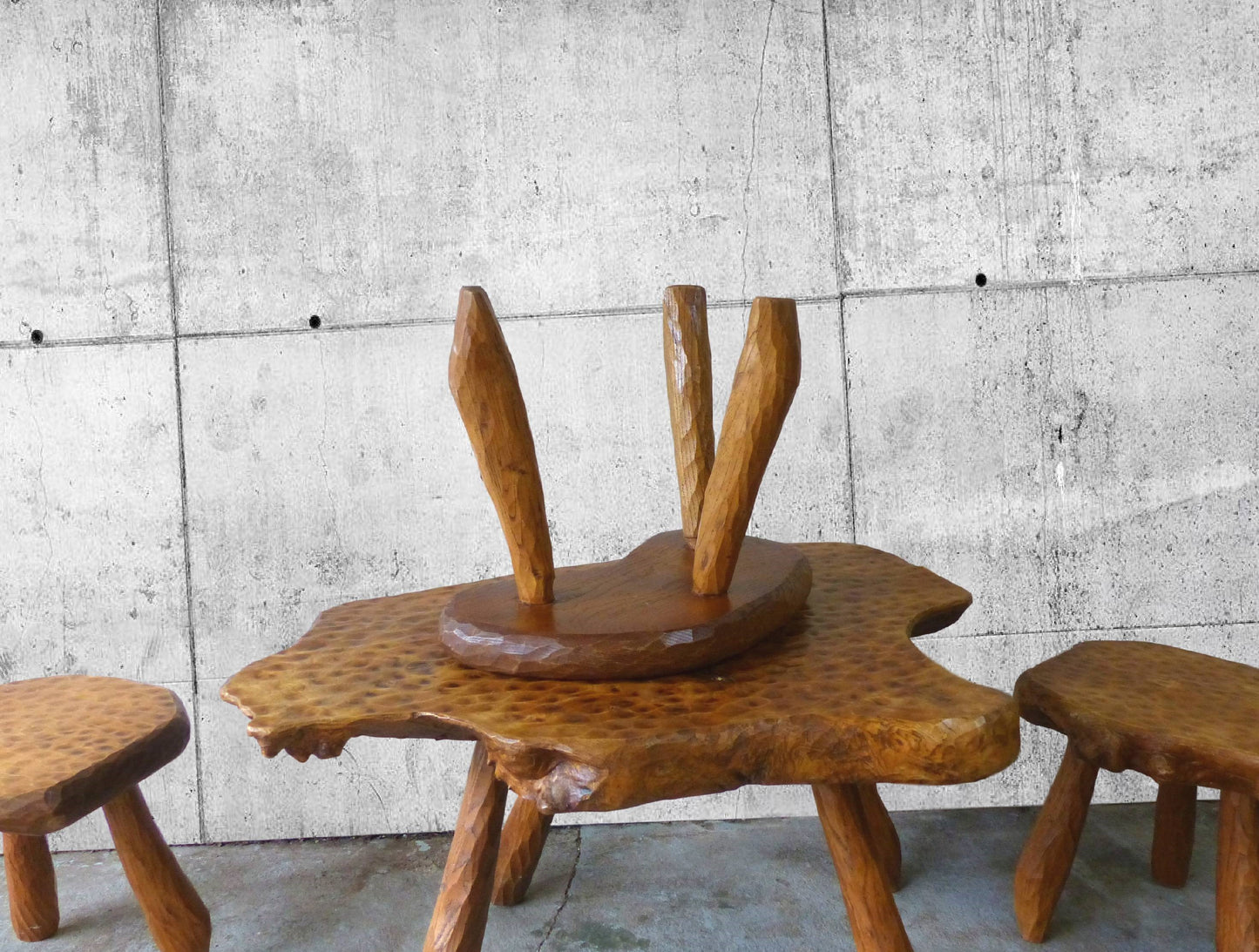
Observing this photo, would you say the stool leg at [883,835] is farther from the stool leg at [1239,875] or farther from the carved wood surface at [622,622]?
the carved wood surface at [622,622]

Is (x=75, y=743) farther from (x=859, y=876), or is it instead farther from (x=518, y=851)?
(x=859, y=876)

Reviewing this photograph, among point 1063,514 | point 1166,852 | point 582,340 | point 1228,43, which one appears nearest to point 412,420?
point 582,340

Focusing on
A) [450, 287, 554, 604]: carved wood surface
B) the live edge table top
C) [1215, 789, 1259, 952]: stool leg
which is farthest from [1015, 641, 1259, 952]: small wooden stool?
[450, 287, 554, 604]: carved wood surface

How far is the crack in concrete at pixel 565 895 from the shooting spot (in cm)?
223

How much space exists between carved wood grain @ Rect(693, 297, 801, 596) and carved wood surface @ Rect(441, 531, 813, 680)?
7 centimetres

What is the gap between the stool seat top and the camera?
1593 millimetres

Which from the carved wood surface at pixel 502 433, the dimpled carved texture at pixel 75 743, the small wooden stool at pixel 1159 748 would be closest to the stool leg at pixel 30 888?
the dimpled carved texture at pixel 75 743

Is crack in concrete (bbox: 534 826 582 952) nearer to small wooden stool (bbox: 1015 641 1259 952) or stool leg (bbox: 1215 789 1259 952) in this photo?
small wooden stool (bbox: 1015 641 1259 952)

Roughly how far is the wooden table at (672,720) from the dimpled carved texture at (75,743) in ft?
1.38

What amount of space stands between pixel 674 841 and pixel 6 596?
192cm

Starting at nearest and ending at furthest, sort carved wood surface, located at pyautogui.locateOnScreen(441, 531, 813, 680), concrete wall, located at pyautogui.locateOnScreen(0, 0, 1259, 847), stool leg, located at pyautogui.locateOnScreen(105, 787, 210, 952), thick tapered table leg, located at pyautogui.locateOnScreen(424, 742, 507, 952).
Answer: carved wood surface, located at pyautogui.locateOnScreen(441, 531, 813, 680), thick tapered table leg, located at pyautogui.locateOnScreen(424, 742, 507, 952), stool leg, located at pyautogui.locateOnScreen(105, 787, 210, 952), concrete wall, located at pyautogui.locateOnScreen(0, 0, 1259, 847)

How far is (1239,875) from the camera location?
5.96ft

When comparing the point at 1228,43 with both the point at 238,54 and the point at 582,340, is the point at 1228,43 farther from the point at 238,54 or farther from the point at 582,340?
the point at 238,54

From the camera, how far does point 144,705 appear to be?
2002 millimetres
